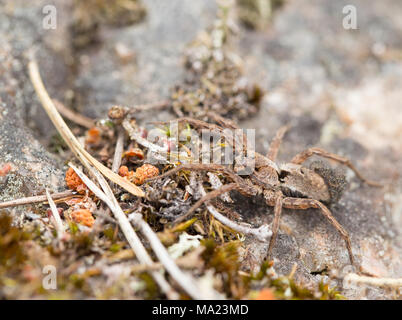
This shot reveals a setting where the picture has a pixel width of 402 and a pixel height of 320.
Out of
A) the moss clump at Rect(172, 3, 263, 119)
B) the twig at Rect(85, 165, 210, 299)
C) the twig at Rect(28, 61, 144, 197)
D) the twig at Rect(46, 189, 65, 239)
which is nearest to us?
the twig at Rect(85, 165, 210, 299)

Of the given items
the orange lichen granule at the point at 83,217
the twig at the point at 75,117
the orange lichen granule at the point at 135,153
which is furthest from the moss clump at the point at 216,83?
the orange lichen granule at the point at 83,217

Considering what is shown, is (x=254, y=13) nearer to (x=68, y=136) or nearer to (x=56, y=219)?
(x=68, y=136)

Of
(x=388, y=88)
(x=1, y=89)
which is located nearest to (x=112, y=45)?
(x=1, y=89)

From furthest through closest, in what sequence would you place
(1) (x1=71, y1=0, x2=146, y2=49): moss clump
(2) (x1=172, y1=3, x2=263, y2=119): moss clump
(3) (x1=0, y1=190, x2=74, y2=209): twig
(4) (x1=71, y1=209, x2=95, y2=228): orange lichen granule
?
(1) (x1=71, y1=0, x2=146, y2=49): moss clump, (2) (x1=172, y1=3, x2=263, y2=119): moss clump, (3) (x1=0, y1=190, x2=74, y2=209): twig, (4) (x1=71, y1=209, x2=95, y2=228): orange lichen granule

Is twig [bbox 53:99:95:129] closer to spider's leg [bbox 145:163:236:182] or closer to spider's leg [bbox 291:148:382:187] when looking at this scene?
spider's leg [bbox 145:163:236:182]

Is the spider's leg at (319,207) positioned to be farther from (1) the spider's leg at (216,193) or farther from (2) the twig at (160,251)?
(2) the twig at (160,251)

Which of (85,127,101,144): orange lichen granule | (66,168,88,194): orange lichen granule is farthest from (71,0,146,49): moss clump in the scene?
(66,168,88,194): orange lichen granule
